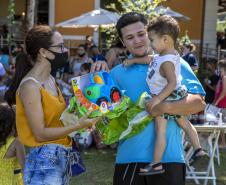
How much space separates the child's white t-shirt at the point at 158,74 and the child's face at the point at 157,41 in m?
0.08

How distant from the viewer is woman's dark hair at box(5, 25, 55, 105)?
3.50 meters

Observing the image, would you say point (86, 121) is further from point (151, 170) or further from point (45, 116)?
point (151, 170)

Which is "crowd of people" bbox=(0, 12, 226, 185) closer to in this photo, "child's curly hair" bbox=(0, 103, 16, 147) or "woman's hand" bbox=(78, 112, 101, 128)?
"woman's hand" bbox=(78, 112, 101, 128)

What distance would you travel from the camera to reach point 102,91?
320 cm

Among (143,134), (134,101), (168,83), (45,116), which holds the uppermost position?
(168,83)

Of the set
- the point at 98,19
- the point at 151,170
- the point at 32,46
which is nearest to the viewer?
the point at 151,170

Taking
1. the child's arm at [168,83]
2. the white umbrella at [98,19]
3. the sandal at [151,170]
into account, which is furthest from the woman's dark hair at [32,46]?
the white umbrella at [98,19]

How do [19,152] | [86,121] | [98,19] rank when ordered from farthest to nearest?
[98,19]
[19,152]
[86,121]

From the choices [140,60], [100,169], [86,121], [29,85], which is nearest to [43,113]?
[29,85]

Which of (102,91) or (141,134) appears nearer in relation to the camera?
(102,91)

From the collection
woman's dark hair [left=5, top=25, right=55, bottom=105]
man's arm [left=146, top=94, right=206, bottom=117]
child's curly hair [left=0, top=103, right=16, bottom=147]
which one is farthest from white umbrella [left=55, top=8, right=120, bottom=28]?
man's arm [left=146, top=94, right=206, bottom=117]

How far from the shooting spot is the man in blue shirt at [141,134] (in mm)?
3436

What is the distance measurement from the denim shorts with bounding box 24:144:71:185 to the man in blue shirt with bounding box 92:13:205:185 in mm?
393

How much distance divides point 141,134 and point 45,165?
2.11ft
